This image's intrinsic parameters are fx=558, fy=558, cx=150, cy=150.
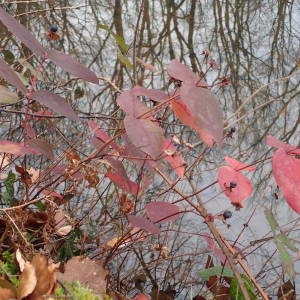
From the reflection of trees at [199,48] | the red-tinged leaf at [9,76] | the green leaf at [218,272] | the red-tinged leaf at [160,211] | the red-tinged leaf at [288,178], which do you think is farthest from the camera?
the reflection of trees at [199,48]

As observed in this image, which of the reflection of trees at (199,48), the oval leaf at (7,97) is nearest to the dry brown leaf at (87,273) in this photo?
the oval leaf at (7,97)

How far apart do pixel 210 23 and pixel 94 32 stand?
1.00 m

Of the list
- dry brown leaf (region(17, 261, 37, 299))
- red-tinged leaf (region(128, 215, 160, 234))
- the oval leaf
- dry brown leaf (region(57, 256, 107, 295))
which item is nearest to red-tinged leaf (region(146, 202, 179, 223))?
red-tinged leaf (region(128, 215, 160, 234))

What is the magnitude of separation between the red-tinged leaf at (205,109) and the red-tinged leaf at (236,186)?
0.32 meters

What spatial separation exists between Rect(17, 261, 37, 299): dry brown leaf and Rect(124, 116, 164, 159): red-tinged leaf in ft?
0.72

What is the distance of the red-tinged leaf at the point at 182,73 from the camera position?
75 cm

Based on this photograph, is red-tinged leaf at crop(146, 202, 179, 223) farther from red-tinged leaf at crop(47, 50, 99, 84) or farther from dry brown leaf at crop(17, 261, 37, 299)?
dry brown leaf at crop(17, 261, 37, 299)

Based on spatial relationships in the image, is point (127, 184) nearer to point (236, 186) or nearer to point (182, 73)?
point (236, 186)

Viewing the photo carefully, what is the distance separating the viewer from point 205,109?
68 cm

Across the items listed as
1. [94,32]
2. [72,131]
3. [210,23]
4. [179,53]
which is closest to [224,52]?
[179,53]

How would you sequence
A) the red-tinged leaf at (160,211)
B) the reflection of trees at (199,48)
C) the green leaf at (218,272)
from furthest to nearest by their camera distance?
the reflection of trees at (199,48), the green leaf at (218,272), the red-tinged leaf at (160,211)

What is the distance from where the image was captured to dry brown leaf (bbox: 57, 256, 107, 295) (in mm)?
956

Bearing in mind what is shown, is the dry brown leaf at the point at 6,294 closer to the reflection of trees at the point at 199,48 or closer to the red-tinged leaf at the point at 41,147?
the red-tinged leaf at the point at 41,147

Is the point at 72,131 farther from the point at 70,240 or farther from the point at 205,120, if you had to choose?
the point at 205,120
